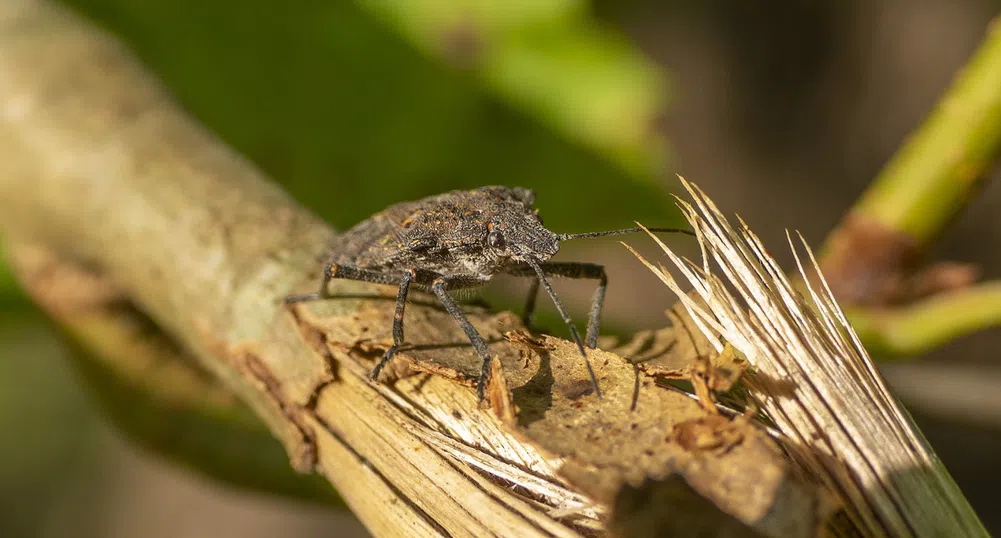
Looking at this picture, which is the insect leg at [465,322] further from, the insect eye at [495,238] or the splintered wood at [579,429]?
the insect eye at [495,238]

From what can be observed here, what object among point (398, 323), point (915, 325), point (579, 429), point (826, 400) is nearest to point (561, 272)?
point (398, 323)

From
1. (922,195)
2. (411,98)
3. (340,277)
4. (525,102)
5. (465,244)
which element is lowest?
(340,277)

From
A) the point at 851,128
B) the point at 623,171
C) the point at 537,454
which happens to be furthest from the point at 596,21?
the point at 851,128

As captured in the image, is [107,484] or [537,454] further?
[107,484]

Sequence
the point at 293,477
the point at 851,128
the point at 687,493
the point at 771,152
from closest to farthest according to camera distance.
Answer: the point at 687,493 → the point at 293,477 → the point at 851,128 → the point at 771,152

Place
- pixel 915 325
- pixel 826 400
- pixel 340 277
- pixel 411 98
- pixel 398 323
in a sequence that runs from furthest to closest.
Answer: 1. pixel 411 98
2. pixel 915 325
3. pixel 340 277
4. pixel 398 323
5. pixel 826 400

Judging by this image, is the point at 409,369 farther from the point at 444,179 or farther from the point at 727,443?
the point at 444,179

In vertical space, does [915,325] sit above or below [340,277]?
above

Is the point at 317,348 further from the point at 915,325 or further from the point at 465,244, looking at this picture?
the point at 915,325
